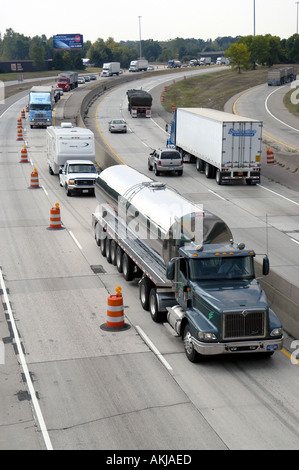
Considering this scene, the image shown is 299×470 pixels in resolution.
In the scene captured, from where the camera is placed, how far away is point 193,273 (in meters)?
17.1

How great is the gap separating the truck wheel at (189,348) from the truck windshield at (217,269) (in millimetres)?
1254

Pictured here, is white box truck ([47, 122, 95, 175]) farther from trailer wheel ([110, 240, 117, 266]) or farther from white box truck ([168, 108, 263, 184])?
trailer wheel ([110, 240, 117, 266])

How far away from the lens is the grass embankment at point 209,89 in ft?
300

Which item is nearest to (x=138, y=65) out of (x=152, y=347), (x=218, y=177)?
(x=218, y=177)

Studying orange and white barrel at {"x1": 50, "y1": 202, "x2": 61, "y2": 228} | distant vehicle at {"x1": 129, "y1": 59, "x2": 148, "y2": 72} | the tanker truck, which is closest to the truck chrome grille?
the tanker truck

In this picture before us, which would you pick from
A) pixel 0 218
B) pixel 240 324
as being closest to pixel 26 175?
pixel 0 218

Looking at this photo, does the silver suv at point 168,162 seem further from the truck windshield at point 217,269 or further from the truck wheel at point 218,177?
the truck windshield at point 217,269

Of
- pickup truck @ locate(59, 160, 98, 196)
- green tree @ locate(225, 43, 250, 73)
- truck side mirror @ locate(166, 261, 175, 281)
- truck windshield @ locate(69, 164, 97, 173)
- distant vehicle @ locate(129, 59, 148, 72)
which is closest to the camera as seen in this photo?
truck side mirror @ locate(166, 261, 175, 281)

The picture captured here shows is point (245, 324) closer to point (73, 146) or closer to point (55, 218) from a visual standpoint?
point (55, 218)

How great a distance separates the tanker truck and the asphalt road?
2.22ft

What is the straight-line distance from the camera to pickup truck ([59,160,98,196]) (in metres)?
38.7

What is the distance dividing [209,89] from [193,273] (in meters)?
93.7

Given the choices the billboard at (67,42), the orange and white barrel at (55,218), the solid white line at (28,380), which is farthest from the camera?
the billboard at (67,42)

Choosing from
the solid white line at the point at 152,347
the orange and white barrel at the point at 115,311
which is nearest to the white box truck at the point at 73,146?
the orange and white barrel at the point at 115,311
